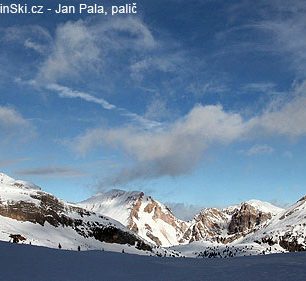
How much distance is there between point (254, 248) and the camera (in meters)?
197

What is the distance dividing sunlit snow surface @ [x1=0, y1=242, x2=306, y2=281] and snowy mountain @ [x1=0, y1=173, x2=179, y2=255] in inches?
3773

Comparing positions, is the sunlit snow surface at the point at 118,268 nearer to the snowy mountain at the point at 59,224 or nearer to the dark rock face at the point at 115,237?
the snowy mountain at the point at 59,224

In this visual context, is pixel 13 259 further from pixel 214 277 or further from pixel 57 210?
pixel 57 210

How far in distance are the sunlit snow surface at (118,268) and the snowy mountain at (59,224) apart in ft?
314

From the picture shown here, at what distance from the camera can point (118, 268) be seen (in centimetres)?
1823

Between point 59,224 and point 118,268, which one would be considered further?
point 59,224

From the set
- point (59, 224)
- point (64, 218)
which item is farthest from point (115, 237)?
point (59, 224)

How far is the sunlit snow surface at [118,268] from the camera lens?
51.9ft

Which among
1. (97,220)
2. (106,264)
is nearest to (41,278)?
(106,264)

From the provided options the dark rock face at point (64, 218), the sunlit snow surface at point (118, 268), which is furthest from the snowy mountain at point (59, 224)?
the sunlit snow surface at point (118, 268)

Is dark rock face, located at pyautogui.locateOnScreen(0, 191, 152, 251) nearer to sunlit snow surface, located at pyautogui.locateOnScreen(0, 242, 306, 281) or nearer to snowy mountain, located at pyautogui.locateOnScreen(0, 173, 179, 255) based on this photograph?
snowy mountain, located at pyautogui.locateOnScreen(0, 173, 179, 255)

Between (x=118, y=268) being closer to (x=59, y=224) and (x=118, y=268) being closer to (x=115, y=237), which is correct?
(x=59, y=224)

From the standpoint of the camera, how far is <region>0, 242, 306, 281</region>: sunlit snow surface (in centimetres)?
1583

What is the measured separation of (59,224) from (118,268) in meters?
128
